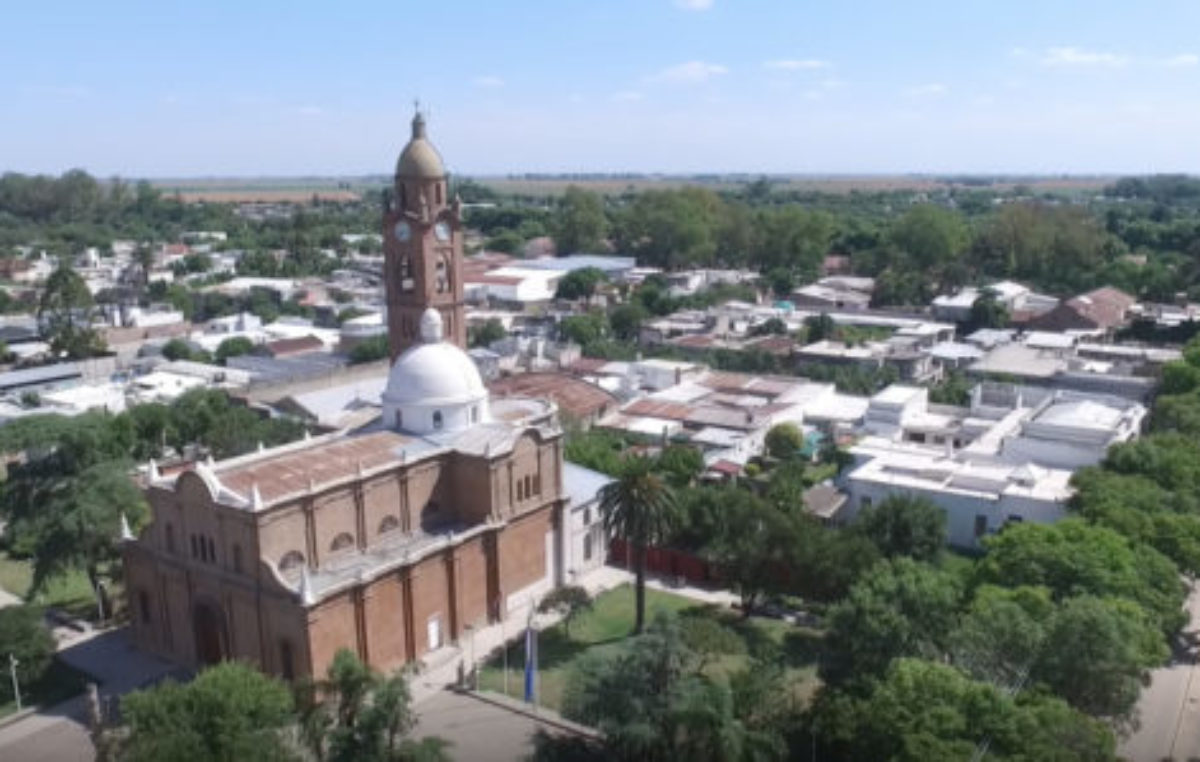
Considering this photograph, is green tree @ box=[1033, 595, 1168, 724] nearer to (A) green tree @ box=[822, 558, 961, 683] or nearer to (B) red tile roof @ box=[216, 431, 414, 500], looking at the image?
(A) green tree @ box=[822, 558, 961, 683]

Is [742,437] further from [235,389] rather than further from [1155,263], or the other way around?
[1155,263]

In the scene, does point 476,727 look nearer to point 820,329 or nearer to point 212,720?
point 212,720

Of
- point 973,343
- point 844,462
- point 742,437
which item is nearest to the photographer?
point 844,462

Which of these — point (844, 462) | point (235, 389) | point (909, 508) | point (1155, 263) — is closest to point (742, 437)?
point (844, 462)

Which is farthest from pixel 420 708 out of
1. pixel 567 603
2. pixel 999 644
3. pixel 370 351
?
pixel 370 351

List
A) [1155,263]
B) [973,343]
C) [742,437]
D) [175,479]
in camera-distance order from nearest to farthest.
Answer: [175,479]
[742,437]
[973,343]
[1155,263]

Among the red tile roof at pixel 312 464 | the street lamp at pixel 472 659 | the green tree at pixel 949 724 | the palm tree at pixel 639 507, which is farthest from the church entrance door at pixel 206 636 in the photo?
the green tree at pixel 949 724

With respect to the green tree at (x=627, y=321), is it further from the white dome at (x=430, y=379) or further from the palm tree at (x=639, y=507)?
the palm tree at (x=639, y=507)
